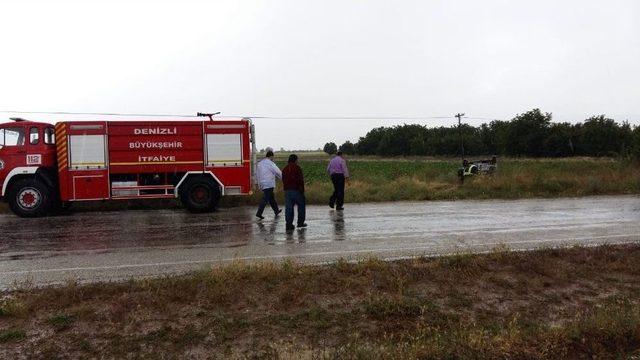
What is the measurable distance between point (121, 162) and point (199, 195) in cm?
228

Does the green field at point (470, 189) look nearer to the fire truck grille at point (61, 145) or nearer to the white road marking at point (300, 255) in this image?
the fire truck grille at point (61, 145)

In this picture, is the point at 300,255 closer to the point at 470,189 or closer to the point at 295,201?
the point at 295,201

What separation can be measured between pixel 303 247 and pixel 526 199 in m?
11.0

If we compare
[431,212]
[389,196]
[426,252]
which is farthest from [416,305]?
[389,196]

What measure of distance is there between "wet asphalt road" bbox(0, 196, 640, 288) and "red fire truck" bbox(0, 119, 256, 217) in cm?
66

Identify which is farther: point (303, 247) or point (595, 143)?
point (595, 143)

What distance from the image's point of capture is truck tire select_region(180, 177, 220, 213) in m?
14.0

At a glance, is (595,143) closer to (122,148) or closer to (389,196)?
(389,196)

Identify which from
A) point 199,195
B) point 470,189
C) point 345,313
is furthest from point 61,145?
point 470,189

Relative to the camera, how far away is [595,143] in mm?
79125

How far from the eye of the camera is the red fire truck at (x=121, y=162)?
1366 centimetres

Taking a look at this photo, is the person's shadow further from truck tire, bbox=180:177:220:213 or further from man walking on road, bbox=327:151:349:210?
truck tire, bbox=180:177:220:213

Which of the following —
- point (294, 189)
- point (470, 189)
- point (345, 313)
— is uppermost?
point (294, 189)

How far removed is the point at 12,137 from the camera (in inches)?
540
